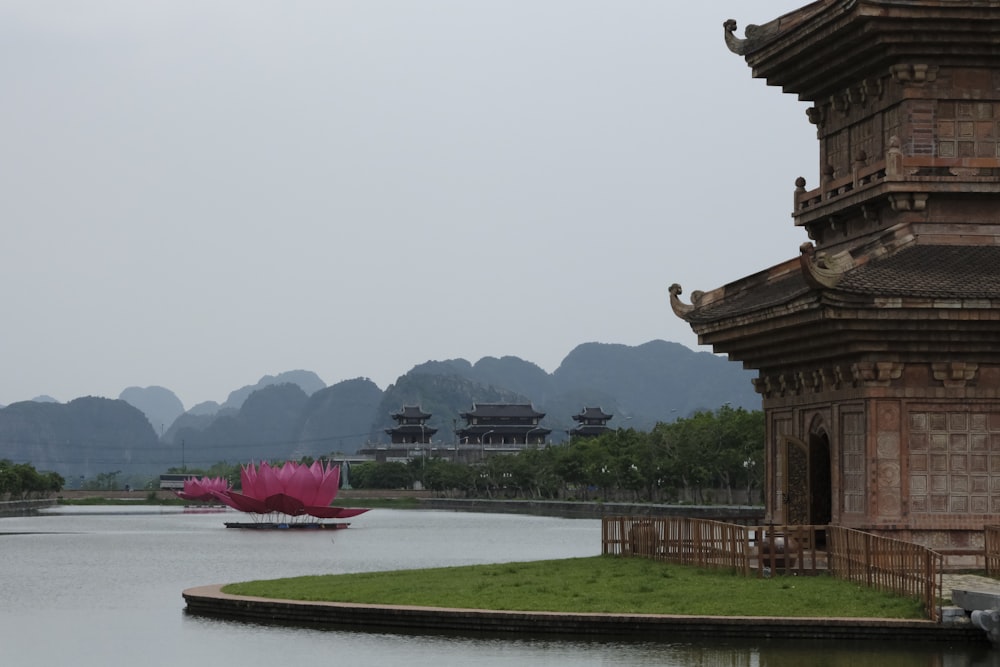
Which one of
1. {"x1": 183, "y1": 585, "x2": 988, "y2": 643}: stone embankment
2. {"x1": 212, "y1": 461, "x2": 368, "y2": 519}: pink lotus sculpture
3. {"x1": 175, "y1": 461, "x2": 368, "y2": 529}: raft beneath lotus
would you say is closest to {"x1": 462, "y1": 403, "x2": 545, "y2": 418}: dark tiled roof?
{"x1": 175, "y1": 461, "x2": 368, "y2": 529}: raft beneath lotus

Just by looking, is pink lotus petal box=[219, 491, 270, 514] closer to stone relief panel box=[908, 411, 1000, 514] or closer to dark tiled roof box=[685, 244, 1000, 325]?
dark tiled roof box=[685, 244, 1000, 325]

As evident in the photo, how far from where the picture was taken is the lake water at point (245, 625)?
1537 centimetres

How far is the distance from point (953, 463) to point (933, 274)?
2199 mm

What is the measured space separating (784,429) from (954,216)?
373 centimetres

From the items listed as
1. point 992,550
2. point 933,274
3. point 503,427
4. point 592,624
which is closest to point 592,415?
point 503,427

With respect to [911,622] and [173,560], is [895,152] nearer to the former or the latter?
[911,622]

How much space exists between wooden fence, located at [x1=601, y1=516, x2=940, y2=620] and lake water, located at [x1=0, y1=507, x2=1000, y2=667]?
131 centimetres

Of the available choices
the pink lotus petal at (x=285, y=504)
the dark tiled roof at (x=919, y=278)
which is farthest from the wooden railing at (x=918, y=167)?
the pink lotus petal at (x=285, y=504)

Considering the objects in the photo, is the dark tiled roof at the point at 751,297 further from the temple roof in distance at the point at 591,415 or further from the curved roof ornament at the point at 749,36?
the temple roof in distance at the point at 591,415

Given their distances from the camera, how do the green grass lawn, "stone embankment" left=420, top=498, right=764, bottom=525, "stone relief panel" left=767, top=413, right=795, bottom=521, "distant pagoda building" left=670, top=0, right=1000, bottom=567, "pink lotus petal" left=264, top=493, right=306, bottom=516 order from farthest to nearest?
"stone embankment" left=420, top=498, right=764, bottom=525 → "pink lotus petal" left=264, top=493, right=306, bottom=516 → "stone relief panel" left=767, top=413, right=795, bottom=521 → "distant pagoda building" left=670, top=0, right=1000, bottom=567 → the green grass lawn

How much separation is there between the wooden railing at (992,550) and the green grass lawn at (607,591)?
1.61 metres

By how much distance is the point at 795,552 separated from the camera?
19.5 m

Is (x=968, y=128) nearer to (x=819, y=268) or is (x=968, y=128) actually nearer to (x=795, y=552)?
(x=819, y=268)

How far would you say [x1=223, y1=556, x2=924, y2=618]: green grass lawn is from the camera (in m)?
16.7
